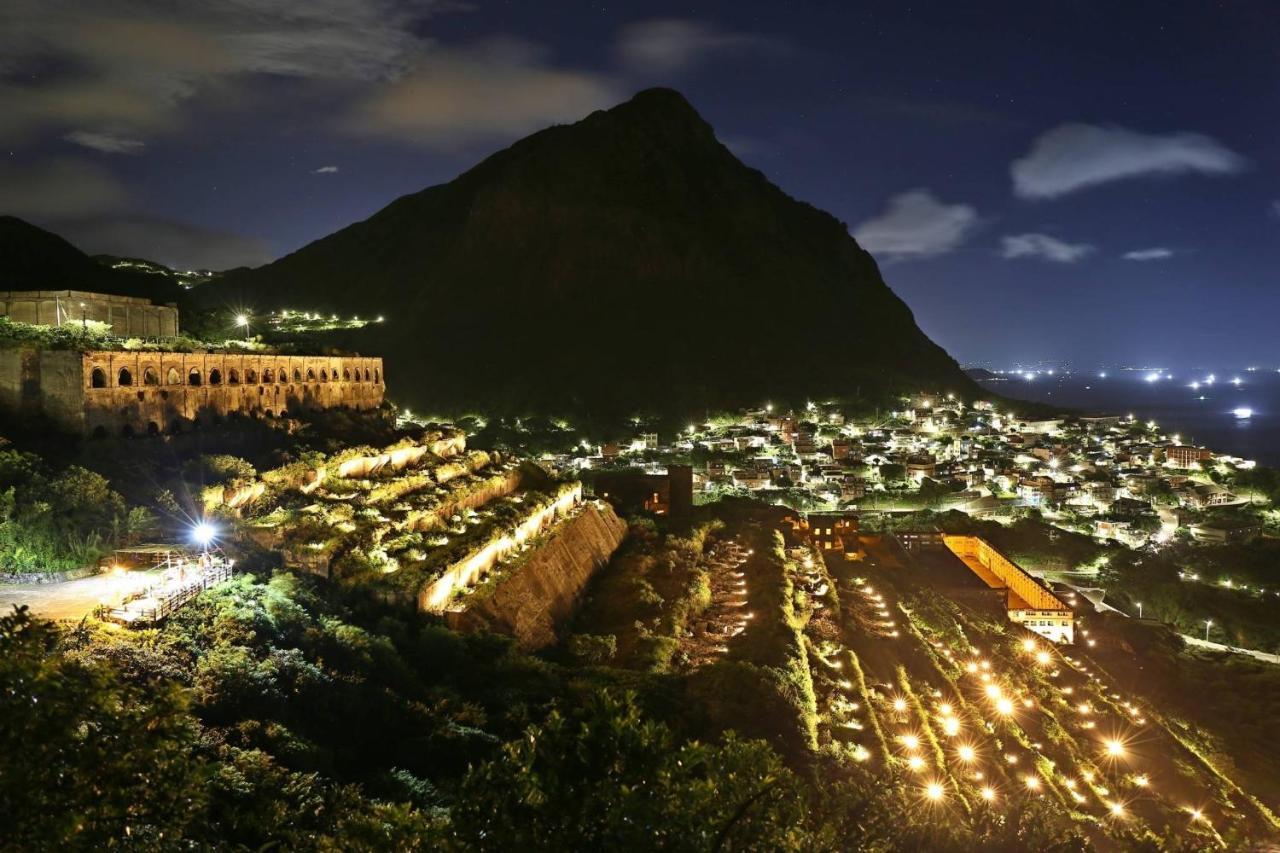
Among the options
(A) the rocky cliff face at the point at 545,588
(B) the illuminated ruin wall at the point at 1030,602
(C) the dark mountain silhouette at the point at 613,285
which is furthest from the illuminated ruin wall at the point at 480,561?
(C) the dark mountain silhouette at the point at 613,285

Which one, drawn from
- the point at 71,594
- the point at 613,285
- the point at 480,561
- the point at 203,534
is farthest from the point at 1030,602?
the point at 613,285

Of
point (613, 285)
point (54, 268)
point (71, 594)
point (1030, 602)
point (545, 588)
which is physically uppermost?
point (613, 285)

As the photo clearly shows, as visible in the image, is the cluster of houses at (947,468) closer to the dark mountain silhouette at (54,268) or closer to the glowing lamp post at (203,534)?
the dark mountain silhouette at (54,268)

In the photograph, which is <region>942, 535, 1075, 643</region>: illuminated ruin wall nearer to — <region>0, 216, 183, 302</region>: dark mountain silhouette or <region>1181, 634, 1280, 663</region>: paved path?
<region>1181, 634, 1280, 663</region>: paved path

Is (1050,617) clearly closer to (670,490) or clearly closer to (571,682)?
(670,490)

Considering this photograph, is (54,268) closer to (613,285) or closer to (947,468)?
(947,468)

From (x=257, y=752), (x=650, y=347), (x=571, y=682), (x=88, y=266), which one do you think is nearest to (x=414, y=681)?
(x=571, y=682)
